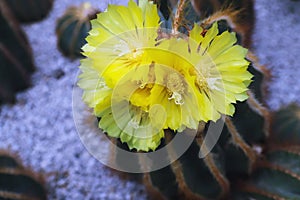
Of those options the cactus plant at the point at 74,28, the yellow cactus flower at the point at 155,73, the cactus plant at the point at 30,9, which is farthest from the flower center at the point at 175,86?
the cactus plant at the point at 30,9

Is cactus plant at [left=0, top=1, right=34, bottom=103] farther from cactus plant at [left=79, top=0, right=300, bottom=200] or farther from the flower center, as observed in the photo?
the flower center

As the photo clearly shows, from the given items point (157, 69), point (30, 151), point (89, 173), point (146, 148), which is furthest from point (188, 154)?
point (30, 151)

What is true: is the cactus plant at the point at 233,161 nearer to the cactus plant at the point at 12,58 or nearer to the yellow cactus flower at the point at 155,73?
the yellow cactus flower at the point at 155,73

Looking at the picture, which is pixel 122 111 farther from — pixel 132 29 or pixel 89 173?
pixel 89 173

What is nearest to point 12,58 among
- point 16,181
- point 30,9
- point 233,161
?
point 30,9

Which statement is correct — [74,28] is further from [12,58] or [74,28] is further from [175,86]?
[175,86]

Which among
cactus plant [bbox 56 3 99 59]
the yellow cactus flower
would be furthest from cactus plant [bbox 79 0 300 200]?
cactus plant [bbox 56 3 99 59]

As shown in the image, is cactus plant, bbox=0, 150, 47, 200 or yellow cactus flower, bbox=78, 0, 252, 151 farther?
cactus plant, bbox=0, 150, 47, 200
